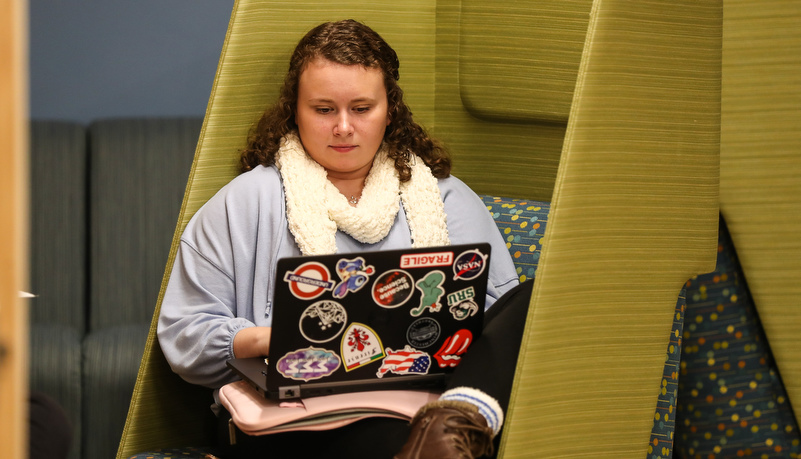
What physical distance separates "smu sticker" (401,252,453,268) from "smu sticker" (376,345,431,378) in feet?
0.43

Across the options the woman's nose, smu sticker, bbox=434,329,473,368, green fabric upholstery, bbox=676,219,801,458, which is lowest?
green fabric upholstery, bbox=676,219,801,458

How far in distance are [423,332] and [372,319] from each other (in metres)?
0.08

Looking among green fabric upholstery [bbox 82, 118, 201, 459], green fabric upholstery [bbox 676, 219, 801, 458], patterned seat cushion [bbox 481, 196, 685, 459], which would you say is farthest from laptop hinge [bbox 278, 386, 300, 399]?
green fabric upholstery [bbox 82, 118, 201, 459]

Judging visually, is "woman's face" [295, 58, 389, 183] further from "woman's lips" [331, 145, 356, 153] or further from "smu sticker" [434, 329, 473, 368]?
"smu sticker" [434, 329, 473, 368]

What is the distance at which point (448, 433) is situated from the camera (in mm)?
1096

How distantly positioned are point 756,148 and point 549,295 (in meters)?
0.65

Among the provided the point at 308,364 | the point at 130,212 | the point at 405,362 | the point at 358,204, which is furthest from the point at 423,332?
the point at 130,212

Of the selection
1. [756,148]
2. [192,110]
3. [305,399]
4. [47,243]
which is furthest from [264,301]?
[192,110]

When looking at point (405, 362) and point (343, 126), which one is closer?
point (405, 362)

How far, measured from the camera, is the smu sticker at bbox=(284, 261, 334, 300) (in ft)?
3.77

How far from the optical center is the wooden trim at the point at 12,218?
0.59 metres

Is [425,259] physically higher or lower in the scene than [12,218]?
lower

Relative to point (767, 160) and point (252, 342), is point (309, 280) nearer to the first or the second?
point (252, 342)

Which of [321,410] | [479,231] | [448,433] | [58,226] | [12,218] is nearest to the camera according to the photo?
[12,218]
